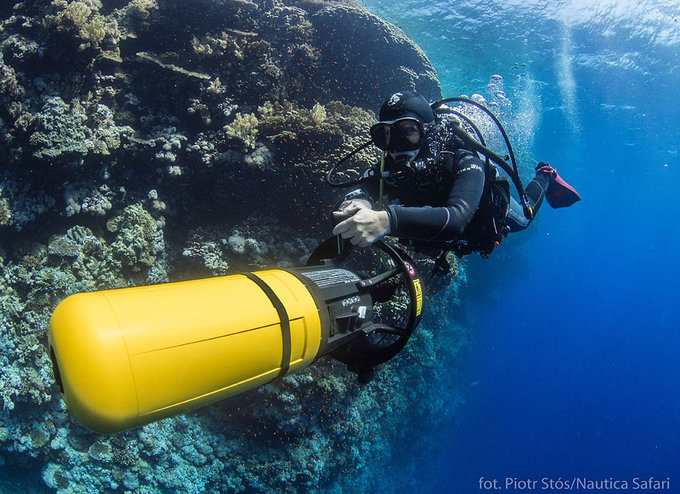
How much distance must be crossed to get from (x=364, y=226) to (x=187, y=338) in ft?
3.74

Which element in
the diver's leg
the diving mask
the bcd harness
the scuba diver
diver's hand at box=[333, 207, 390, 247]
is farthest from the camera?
the diver's leg

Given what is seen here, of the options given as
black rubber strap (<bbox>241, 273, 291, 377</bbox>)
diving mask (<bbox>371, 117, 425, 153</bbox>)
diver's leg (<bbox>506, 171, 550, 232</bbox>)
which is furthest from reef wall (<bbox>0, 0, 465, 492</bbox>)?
black rubber strap (<bbox>241, 273, 291, 377</bbox>)

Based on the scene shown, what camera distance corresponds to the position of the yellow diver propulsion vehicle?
1.30 meters

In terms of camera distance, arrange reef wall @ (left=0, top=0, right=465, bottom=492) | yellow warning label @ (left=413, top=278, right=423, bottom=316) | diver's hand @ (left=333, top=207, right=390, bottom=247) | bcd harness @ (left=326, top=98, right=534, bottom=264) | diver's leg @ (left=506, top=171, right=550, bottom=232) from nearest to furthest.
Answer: diver's hand @ (left=333, top=207, right=390, bottom=247)
yellow warning label @ (left=413, top=278, right=423, bottom=316)
bcd harness @ (left=326, top=98, right=534, bottom=264)
diver's leg @ (left=506, top=171, right=550, bottom=232)
reef wall @ (left=0, top=0, right=465, bottom=492)

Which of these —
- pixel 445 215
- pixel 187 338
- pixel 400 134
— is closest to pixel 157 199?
pixel 400 134

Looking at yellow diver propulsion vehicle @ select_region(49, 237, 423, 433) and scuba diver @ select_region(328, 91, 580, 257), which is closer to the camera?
yellow diver propulsion vehicle @ select_region(49, 237, 423, 433)

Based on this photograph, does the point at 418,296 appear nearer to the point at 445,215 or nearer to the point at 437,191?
the point at 445,215

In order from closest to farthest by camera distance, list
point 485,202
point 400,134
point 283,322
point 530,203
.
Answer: point 283,322 → point 400,134 → point 485,202 → point 530,203

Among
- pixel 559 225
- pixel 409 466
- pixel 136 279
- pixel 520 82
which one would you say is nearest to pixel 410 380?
pixel 409 466

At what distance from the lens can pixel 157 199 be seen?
6.14 meters

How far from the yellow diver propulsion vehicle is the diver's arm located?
57cm

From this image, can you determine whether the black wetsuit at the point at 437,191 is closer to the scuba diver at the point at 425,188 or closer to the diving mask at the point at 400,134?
the scuba diver at the point at 425,188

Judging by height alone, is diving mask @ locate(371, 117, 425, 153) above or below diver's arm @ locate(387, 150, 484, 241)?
above

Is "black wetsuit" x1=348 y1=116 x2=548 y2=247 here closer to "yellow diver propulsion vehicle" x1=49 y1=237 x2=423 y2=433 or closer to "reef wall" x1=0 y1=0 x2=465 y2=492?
"yellow diver propulsion vehicle" x1=49 y1=237 x2=423 y2=433
